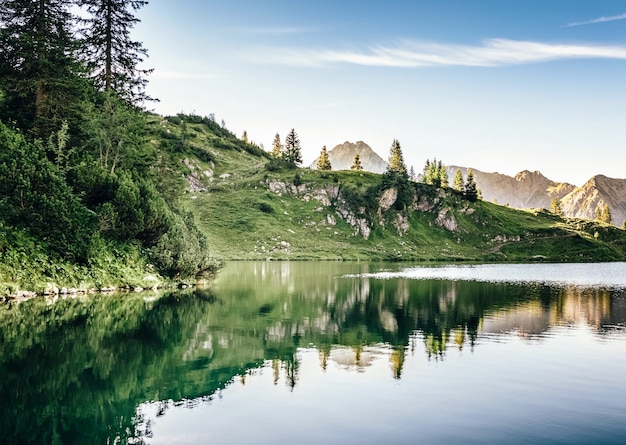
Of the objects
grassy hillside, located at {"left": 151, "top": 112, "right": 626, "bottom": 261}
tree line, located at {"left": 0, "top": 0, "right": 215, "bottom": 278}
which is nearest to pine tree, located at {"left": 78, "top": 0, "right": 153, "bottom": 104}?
tree line, located at {"left": 0, "top": 0, "right": 215, "bottom": 278}

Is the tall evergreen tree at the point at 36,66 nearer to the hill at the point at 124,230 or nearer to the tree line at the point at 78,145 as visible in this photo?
the tree line at the point at 78,145

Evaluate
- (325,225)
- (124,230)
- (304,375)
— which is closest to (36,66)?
(124,230)

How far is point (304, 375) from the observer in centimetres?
2191

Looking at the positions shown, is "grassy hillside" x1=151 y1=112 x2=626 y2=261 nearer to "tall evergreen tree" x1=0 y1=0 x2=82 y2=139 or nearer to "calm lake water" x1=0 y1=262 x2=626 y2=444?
"tall evergreen tree" x1=0 y1=0 x2=82 y2=139

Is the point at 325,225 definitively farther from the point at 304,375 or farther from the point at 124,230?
the point at 304,375

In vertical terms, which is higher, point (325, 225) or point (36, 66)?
point (36, 66)

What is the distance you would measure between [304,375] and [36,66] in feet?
163

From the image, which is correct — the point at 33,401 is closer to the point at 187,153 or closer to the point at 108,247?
the point at 108,247

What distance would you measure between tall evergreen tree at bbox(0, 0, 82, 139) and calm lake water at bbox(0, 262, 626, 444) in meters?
23.9

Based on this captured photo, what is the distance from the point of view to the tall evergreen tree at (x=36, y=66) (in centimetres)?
5284

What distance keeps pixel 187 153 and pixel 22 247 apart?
159760 mm

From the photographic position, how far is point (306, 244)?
156500 mm

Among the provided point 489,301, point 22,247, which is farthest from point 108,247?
point 489,301

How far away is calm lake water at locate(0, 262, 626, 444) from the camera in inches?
602
